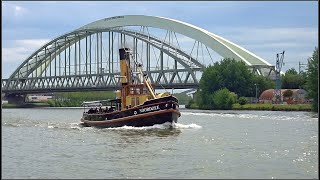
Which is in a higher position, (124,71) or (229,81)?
(229,81)

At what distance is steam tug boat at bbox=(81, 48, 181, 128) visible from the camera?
135 feet

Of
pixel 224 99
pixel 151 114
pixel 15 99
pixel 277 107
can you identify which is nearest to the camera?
pixel 151 114

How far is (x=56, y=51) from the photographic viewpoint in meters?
148

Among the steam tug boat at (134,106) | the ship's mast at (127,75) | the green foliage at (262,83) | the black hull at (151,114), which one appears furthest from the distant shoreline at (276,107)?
the black hull at (151,114)

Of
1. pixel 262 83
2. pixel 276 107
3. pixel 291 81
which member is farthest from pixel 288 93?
pixel 276 107

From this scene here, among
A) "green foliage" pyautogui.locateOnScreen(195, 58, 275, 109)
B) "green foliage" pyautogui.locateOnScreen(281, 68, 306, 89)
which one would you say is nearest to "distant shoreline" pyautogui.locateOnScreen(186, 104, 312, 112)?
"green foliage" pyautogui.locateOnScreen(195, 58, 275, 109)

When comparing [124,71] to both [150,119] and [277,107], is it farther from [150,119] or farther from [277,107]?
[277,107]

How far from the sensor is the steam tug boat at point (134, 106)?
135 ft

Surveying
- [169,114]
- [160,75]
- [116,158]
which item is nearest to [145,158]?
[116,158]

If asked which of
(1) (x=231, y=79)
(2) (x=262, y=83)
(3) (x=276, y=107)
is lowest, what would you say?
(3) (x=276, y=107)

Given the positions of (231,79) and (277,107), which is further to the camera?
(231,79)

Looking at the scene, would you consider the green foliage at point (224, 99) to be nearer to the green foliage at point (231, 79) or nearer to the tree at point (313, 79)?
the green foliage at point (231, 79)

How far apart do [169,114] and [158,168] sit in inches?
825

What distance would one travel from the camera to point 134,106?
4253cm
